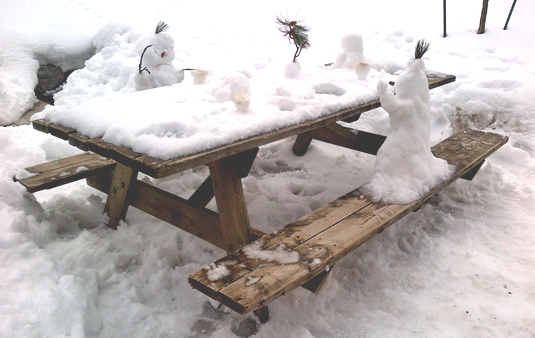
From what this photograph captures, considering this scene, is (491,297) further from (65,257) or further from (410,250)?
(65,257)

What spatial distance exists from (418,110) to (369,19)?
5200 mm

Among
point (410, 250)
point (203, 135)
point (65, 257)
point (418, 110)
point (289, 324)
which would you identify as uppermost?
point (418, 110)

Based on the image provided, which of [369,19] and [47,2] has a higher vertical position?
[369,19]

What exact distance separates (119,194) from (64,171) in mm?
417

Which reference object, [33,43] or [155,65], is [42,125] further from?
[33,43]

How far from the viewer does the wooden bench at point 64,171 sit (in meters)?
2.94

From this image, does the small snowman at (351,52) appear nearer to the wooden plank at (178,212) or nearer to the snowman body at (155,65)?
the snowman body at (155,65)

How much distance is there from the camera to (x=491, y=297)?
255 centimetres

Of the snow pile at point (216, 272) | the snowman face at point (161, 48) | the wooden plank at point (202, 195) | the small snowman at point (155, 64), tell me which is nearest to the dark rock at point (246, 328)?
the snow pile at point (216, 272)

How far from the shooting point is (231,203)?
2506 mm

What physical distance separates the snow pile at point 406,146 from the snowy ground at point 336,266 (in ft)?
1.61

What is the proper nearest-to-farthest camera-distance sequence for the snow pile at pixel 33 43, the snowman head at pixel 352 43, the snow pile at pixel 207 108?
the snow pile at pixel 207 108, the snowman head at pixel 352 43, the snow pile at pixel 33 43

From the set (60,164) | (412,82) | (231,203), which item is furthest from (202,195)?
(412,82)

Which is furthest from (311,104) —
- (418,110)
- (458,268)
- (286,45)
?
(286,45)
